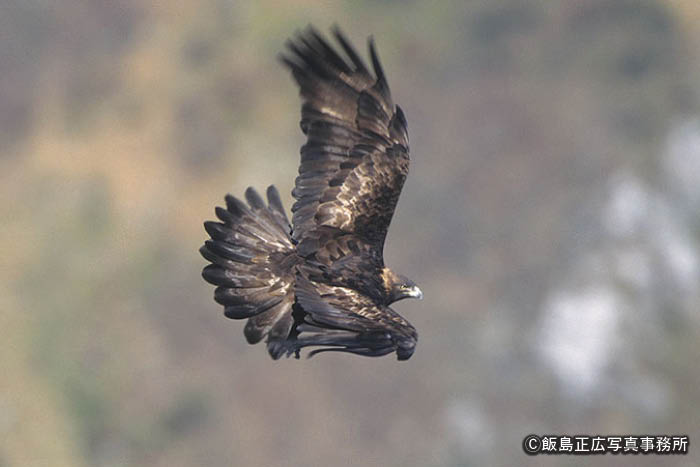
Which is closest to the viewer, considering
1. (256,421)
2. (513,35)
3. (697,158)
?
(256,421)

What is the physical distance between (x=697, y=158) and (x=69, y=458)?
89.0ft

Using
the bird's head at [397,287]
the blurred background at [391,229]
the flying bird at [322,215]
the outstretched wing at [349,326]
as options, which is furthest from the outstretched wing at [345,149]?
the blurred background at [391,229]

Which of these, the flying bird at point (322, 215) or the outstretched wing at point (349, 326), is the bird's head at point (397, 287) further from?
the outstretched wing at point (349, 326)

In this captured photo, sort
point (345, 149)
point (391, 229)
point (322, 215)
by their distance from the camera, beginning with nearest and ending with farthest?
point (322, 215) → point (345, 149) → point (391, 229)

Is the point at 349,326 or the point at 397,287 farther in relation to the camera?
the point at 397,287

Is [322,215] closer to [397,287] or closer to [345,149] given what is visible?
[345,149]

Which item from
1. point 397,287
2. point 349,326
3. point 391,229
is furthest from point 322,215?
point 391,229

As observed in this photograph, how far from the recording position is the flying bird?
12.7 m

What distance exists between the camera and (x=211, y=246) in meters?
12.9

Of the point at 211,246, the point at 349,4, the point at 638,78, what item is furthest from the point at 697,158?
the point at 211,246

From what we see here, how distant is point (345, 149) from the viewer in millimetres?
13328

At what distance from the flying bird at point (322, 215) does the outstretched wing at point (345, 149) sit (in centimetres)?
1

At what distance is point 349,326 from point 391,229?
1221 inches

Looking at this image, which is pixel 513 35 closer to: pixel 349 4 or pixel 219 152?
pixel 349 4
